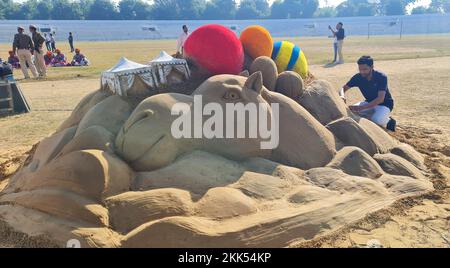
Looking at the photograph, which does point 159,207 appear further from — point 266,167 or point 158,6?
point 158,6

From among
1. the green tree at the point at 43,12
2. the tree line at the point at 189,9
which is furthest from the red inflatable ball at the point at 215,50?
the green tree at the point at 43,12

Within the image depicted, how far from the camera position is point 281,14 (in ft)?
289

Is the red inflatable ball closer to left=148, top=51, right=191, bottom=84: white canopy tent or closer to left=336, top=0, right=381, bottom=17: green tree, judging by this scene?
left=148, top=51, right=191, bottom=84: white canopy tent

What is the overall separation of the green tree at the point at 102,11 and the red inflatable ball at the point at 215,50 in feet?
231

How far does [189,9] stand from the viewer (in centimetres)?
7919

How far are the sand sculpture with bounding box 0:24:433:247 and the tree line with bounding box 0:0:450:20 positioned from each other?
6515cm

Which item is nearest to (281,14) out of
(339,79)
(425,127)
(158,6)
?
(158,6)

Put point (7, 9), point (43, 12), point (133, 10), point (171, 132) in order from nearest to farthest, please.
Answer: point (171, 132), point (7, 9), point (43, 12), point (133, 10)

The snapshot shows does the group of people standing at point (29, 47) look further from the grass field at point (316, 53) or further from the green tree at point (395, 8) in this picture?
the green tree at point (395, 8)

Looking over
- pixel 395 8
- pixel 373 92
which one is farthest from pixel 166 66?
pixel 395 8

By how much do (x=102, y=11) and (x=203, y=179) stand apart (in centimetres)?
7300

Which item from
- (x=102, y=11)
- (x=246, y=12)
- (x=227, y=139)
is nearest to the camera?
(x=227, y=139)

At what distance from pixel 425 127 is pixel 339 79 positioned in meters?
5.32

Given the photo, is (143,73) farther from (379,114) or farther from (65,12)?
(65,12)
